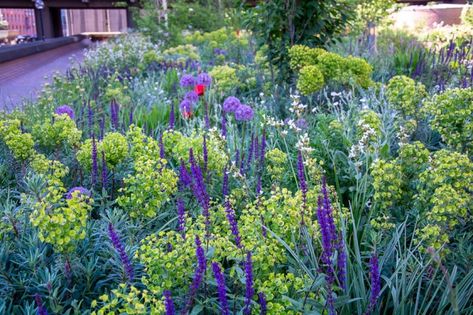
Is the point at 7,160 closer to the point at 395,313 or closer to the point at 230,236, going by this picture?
the point at 230,236

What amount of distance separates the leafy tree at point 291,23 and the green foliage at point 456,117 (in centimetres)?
339

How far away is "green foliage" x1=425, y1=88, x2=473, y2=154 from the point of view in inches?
108

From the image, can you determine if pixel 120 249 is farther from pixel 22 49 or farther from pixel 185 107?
pixel 22 49

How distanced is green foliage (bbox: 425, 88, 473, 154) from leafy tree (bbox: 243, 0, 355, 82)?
11.1ft

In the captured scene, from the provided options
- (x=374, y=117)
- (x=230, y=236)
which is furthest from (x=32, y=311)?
(x=374, y=117)

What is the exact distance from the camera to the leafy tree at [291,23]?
6121mm

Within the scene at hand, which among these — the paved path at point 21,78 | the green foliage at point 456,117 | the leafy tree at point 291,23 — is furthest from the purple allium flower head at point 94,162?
the paved path at point 21,78

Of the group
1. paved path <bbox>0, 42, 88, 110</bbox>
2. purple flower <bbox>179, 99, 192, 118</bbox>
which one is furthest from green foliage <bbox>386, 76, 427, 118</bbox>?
paved path <bbox>0, 42, 88, 110</bbox>

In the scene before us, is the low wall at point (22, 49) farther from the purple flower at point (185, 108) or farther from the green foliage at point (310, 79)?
the green foliage at point (310, 79)

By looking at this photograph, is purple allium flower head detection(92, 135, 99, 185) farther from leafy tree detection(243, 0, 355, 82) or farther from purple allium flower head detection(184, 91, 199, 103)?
leafy tree detection(243, 0, 355, 82)

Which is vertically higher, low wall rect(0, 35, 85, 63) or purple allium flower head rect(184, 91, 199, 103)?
purple allium flower head rect(184, 91, 199, 103)

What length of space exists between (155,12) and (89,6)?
28278mm

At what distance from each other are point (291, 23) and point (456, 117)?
3668mm

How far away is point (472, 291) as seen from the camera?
2086mm
